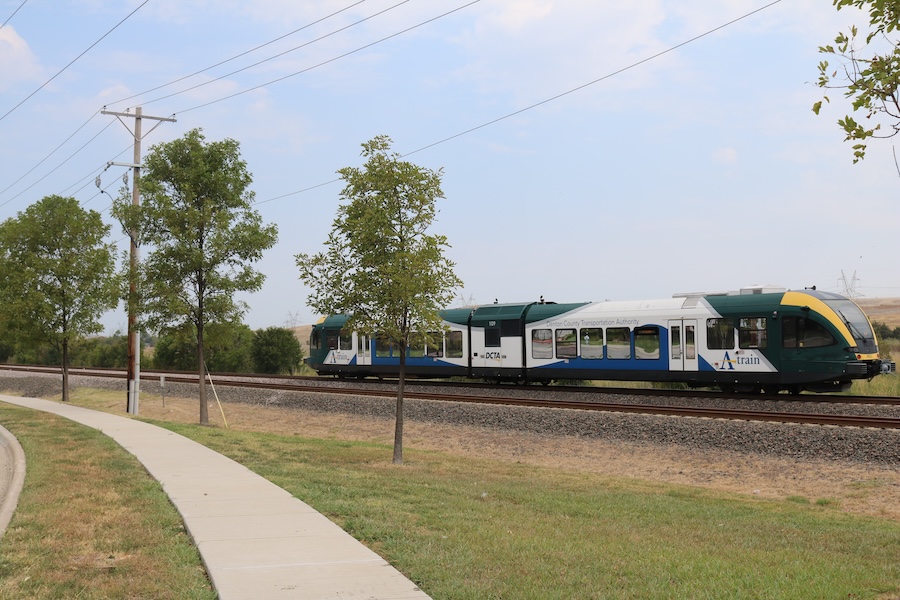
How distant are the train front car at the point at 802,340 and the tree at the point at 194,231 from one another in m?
14.4

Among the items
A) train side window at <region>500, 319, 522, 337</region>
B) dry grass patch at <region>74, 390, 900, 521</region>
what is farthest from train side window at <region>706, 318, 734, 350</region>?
train side window at <region>500, 319, 522, 337</region>

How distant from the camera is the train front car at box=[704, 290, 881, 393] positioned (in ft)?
75.3

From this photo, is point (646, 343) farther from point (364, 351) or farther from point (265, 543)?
point (265, 543)

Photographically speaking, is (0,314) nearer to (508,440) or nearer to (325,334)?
(325,334)

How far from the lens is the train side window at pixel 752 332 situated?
24.2 m

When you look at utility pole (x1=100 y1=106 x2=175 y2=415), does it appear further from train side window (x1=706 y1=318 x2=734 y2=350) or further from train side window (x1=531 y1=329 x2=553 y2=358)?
train side window (x1=706 y1=318 x2=734 y2=350)

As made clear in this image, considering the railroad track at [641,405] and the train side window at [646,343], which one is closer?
the railroad track at [641,405]

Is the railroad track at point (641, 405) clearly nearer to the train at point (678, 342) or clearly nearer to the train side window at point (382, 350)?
the train at point (678, 342)

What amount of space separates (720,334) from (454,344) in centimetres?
1130

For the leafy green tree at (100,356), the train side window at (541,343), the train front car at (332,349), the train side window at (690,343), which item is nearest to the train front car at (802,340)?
the train side window at (690,343)

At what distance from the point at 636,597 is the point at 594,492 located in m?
7.47

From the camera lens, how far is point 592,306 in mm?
28672

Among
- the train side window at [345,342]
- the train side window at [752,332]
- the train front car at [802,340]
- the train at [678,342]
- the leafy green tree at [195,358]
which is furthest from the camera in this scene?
the leafy green tree at [195,358]

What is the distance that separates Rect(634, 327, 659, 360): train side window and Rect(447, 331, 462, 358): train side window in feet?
26.5
